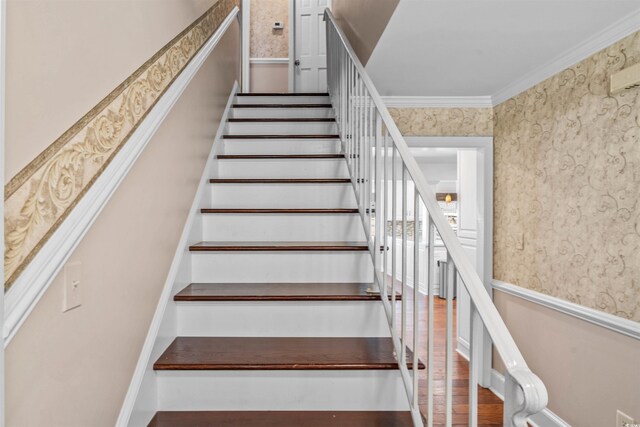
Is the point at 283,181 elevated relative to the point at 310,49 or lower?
lower

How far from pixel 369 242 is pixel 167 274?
891 millimetres

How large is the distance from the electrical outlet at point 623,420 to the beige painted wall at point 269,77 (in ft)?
14.1

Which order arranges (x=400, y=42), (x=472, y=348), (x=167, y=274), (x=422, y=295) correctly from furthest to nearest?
(x=422, y=295), (x=400, y=42), (x=167, y=274), (x=472, y=348)

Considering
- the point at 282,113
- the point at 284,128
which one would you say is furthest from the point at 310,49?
the point at 284,128

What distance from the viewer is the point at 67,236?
906 millimetres

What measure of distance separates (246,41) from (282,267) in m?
3.74

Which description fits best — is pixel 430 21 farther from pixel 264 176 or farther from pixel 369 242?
pixel 264 176

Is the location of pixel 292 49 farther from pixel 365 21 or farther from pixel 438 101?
pixel 365 21

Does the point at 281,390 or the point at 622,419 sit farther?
the point at 622,419

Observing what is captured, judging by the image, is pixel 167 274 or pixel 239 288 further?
pixel 239 288

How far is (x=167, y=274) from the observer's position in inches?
66.9

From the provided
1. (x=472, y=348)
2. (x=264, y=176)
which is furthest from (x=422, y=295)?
(x=472, y=348)

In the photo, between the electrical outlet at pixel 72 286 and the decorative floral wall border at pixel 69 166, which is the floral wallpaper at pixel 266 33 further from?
the electrical outlet at pixel 72 286

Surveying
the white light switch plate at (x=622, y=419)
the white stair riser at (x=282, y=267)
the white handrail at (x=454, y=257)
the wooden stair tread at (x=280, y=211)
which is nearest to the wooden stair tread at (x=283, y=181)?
the white handrail at (x=454, y=257)
